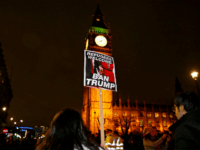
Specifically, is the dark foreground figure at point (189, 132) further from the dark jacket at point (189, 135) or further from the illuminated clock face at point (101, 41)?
the illuminated clock face at point (101, 41)

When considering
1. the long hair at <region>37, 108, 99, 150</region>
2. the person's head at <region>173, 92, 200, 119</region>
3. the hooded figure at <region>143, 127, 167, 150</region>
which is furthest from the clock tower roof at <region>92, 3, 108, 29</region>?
the long hair at <region>37, 108, 99, 150</region>

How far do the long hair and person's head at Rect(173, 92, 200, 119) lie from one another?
1.25m

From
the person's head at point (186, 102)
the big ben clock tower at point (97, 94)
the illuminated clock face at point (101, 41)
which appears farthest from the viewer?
the illuminated clock face at point (101, 41)

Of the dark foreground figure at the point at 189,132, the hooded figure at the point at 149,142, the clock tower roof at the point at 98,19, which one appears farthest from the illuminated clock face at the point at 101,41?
the dark foreground figure at the point at 189,132

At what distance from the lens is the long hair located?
1.84m

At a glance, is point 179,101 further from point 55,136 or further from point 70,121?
point 55,136

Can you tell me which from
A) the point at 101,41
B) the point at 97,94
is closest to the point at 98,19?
the point at 101,41

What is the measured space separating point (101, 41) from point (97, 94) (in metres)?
18.9

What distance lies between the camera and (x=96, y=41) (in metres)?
58.5

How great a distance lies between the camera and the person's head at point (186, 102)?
2184 millimetres

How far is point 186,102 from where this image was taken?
7.31 ft

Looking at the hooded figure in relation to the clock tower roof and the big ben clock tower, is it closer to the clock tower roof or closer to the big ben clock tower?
the big ben clock tower

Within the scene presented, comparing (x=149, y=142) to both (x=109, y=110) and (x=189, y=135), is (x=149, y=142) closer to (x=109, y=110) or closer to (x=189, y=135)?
(x=189, y=135)

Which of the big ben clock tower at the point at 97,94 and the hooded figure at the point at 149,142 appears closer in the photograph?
the hooded figure at the point at 149,142
